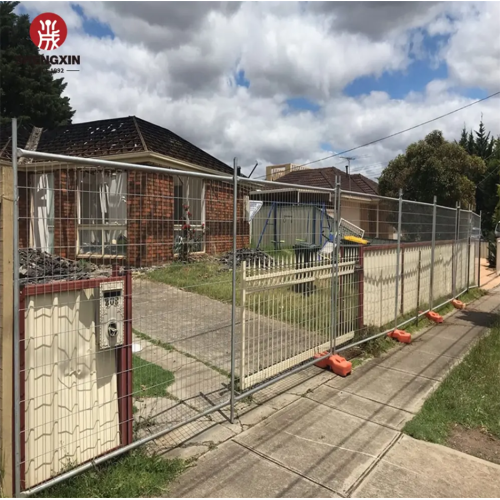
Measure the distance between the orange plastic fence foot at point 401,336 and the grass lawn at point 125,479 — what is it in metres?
4.29

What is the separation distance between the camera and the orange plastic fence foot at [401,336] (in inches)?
243

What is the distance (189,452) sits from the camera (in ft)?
10.2

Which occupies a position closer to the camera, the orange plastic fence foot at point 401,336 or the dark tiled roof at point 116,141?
the orange plastic fence foot at point 401,336

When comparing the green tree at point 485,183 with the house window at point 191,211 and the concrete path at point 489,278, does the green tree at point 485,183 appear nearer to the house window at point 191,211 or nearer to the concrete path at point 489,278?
the concrete path at point 489,278

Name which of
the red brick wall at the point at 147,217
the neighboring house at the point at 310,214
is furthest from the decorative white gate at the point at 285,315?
the red brick wall at the point at 147,217

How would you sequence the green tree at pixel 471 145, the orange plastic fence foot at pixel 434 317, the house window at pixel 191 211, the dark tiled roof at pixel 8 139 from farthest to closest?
the green tree at pixel 471 145, the dark tiled roof at pixel 8 139, the orange plastic fence foot at pixel 434 317, the house window at pixel 191 211

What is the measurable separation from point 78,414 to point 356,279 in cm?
399

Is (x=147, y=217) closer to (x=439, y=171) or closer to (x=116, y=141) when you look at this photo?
(x=116, y=141)

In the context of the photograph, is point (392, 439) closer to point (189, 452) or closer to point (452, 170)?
point (189, 452)

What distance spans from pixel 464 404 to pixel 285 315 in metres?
1.98

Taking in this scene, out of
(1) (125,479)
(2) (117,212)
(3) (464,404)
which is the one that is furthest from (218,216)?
(3) (464,404)

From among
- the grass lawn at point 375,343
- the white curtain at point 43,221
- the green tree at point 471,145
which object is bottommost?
the grass lawn at point 375,343

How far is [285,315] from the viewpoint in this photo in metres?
4.33

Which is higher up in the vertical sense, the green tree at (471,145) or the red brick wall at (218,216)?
the green tree at (471,145)
